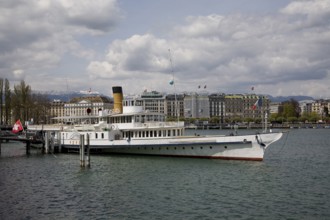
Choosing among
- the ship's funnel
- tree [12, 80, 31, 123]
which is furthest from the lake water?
tree [12, 80, 31, 123]

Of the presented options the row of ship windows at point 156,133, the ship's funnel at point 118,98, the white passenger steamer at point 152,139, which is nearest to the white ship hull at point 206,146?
the white passenger steamer at point 152,139

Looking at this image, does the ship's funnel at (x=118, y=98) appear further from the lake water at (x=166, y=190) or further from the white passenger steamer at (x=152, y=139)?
the lake water at (x=166, y=190)

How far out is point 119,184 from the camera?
33.7 meters

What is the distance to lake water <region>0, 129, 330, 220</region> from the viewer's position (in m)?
24.9

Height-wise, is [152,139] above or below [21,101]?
below

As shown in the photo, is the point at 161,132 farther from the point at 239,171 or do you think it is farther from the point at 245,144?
the point at 239,171

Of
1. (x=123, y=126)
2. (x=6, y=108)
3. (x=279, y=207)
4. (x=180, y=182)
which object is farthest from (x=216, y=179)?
(x=6, y=108)

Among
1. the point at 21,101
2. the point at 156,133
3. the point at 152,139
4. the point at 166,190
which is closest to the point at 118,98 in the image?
the point at 156,133

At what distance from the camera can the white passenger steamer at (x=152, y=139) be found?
44344 mm

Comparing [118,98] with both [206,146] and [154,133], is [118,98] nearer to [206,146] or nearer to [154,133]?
[154,133]

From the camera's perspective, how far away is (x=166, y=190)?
101 ft

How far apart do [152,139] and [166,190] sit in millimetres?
18137

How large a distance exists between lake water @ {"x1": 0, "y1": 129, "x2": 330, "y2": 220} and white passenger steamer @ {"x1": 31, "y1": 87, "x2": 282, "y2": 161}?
5.30 feet

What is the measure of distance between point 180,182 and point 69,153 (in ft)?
96.1
